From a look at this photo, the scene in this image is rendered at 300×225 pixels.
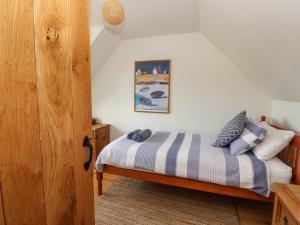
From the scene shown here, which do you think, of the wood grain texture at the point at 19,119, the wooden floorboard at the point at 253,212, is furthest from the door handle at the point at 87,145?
the wooden floorboard at the point at 253,212

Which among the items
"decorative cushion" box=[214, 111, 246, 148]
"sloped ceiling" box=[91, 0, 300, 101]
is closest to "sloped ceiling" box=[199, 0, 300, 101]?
"sloped ceiling" box=[91, 0, 300, 101]

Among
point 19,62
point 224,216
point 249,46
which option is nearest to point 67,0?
point 19,62

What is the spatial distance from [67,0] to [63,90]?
36cm

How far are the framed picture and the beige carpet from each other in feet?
4.60

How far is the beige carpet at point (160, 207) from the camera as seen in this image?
170 cm

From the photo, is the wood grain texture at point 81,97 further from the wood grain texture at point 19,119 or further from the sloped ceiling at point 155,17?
the sloped ceiling at point 155,17

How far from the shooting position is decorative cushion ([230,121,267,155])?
1703 mm

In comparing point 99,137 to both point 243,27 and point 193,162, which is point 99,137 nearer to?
point 193,162

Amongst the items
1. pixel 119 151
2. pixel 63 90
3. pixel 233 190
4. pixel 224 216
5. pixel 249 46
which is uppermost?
pixel 249 46

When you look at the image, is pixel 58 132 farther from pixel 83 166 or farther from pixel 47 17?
pixel 47 17

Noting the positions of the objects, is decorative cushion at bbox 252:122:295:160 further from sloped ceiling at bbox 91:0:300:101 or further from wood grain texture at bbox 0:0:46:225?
wood grain texture at bbox 0:0:46:225

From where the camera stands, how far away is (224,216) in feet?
5.75

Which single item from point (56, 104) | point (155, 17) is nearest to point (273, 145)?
point (56, 104)

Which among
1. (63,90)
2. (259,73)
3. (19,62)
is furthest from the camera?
(259,73)
